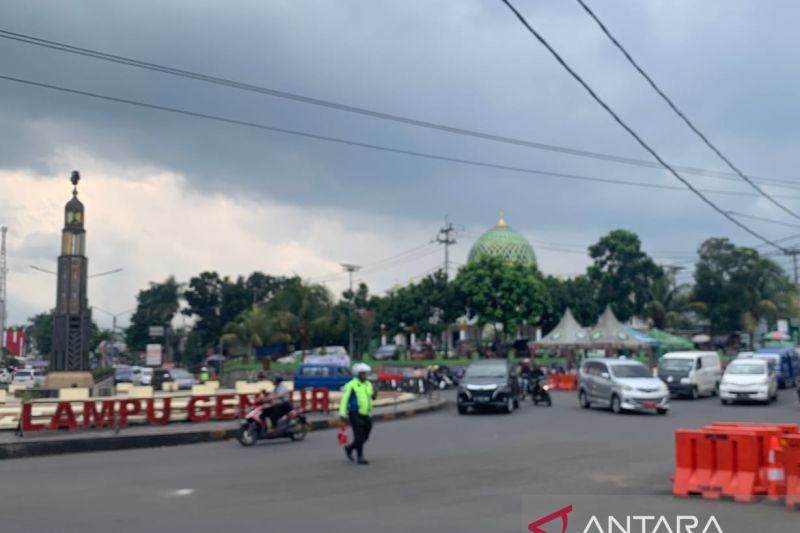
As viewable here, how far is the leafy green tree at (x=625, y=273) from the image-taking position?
6981 cm

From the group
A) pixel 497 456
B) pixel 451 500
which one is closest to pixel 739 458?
pixel 451 500

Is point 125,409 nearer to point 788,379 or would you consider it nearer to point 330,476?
point 330,476

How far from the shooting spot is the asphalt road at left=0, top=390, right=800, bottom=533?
9.50 metres

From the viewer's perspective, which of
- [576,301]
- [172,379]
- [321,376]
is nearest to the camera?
[321,376]

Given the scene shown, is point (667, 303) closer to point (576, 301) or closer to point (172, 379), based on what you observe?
point (576, 301)

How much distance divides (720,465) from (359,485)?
196 inches

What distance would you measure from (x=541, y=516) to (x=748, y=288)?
65.7 m

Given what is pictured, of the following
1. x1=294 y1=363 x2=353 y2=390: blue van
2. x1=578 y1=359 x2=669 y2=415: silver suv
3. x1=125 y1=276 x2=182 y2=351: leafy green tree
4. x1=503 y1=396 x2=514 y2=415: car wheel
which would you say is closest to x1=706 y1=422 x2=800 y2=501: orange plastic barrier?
x1=578 y1=359 x2=669 y2=415: silver suv

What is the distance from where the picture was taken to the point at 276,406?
18250 mm

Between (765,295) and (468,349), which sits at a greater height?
(765,295)

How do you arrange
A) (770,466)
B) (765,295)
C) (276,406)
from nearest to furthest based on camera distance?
(770,466)
(276,406)
(765,295)

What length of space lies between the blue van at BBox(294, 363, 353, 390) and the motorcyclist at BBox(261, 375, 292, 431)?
1626 centimetres

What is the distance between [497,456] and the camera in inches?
616

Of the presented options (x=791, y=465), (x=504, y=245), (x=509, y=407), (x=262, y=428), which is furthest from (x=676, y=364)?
(x=504, y=245)
